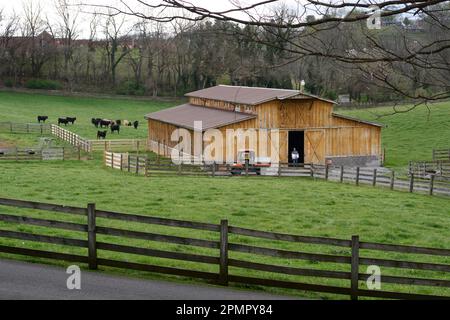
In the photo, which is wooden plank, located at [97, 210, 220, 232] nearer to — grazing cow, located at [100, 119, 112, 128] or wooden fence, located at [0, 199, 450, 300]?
wooden fence, located at [0, 199, 450, 300]

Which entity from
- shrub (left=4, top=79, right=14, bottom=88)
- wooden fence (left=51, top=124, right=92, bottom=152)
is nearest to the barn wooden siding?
wooden fence (left=51, top=124, right=92, bottom=152)

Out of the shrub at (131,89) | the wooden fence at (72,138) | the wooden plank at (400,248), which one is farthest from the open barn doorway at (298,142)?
the shrub at (131,89)

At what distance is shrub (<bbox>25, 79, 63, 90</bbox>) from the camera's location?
86831mm

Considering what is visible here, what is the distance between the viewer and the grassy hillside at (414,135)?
157 feet

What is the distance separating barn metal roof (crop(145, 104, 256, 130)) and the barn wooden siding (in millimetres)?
443

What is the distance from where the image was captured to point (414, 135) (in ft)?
187

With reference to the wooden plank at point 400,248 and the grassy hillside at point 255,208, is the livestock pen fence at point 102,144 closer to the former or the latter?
the grassy hillside at point 255,208

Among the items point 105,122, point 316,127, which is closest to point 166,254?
point 316,127

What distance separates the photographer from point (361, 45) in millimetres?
7875

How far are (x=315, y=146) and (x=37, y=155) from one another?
1608 cm

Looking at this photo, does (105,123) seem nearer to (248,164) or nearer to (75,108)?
(75,108)

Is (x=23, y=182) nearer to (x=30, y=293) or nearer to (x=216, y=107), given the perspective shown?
(x=30, y=293)

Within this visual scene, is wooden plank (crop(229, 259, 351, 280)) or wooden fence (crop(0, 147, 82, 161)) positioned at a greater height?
wooden fence (crop(0, 147, 82, 161))

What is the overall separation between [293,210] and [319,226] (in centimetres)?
265
